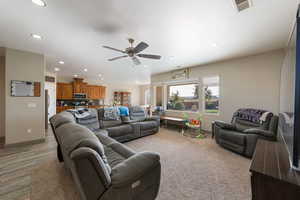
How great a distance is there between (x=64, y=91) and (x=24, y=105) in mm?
4022

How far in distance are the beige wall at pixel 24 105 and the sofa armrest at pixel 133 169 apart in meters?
3.78

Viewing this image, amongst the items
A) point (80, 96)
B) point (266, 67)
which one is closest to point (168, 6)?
point (266, 67)

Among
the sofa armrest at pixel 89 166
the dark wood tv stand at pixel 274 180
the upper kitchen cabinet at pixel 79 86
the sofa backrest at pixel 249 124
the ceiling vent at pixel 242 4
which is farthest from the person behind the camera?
the upper kitchen cabinet at pixel 79 86

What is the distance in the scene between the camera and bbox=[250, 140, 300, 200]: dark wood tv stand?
2.97ft

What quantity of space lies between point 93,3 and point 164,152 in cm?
313

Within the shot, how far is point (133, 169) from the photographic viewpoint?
1.21 m

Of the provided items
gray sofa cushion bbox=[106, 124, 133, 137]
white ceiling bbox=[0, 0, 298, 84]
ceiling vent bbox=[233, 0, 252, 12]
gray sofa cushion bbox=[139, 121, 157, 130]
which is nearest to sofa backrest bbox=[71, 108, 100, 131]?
gray sofa cushion bbox=[106, 124, 133, 137]

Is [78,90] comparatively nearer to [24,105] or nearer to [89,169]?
[24,105]

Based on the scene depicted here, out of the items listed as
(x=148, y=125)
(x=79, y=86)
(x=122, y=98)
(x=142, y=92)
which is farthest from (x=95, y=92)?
(x=148, y=125)

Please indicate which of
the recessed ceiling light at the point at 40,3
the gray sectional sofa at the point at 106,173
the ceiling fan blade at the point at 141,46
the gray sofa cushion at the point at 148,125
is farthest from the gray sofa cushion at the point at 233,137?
the recessed ceiling light at the point at 40,3

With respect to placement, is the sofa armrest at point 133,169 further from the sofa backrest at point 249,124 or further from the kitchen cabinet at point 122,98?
the kitchen cabinet at point 122,98

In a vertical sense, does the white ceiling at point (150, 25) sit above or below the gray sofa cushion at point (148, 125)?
above

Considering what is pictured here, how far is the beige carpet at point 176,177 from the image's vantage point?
5.48 ft

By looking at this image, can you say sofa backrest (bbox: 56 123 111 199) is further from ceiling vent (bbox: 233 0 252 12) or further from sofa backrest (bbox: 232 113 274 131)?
sofa backrest (bbox: 232 113 274 131)
